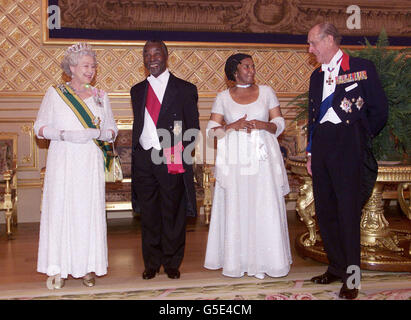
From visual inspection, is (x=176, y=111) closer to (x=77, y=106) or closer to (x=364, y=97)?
(x=77, y=106)

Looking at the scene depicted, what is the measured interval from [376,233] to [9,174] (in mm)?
3931

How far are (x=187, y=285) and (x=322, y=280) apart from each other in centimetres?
Result: 102

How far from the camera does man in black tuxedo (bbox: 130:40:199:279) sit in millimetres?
3781

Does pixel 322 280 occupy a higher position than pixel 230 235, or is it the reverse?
pixel 230 235

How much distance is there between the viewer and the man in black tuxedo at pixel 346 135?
135 inches

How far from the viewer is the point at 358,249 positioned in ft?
11.3

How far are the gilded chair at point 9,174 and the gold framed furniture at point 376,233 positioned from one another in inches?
125

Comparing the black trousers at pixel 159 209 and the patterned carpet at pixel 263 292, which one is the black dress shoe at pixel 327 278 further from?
the black trousers at pixel 159 209

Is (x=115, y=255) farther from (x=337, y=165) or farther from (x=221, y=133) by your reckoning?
(x=337, y=165)

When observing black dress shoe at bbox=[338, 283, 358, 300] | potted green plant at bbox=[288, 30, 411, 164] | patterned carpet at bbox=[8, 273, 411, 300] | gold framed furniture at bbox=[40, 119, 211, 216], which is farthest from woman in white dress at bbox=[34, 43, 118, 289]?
potted green plant at bbox=[288, 30, 411, 164]

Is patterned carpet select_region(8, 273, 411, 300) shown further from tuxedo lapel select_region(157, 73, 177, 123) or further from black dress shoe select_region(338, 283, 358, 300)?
tuxedo lapel select_region(157, 73, 177, 123)

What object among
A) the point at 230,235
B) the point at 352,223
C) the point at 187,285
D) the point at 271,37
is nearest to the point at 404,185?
the point at 352,223

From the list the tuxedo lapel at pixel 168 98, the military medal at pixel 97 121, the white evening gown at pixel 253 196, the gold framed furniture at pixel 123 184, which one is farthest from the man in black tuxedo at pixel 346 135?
the gold framed furniture at pixel 123 184
